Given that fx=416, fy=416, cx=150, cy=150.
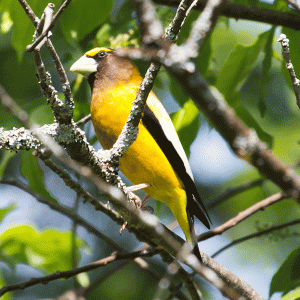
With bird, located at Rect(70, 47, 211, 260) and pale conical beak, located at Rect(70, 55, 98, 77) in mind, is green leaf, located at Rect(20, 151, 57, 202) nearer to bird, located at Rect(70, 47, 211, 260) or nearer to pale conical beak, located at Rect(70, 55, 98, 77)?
bird, located at Rect(70, 47, 211, 260)

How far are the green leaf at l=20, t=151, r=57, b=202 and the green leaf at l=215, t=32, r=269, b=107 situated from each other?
164 cm

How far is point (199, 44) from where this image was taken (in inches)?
41.7

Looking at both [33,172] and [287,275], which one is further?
[33,172]

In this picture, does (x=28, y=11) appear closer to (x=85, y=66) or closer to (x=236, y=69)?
(x=236, y=69)

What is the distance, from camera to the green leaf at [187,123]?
335 centimetres

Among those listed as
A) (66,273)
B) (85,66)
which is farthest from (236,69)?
(66,273)

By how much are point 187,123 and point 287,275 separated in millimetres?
1352

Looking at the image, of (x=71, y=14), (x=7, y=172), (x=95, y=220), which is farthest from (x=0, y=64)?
(x=71, y=14)

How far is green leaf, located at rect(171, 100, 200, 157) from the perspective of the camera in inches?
132

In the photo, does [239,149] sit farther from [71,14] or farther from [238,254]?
[238,254]

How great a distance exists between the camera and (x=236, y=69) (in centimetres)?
342

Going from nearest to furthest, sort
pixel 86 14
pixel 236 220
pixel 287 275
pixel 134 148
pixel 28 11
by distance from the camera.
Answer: pixel 28 11 < pixel 287 275 < pixel 86 14 < pixel 236 220 < pixel 134 148

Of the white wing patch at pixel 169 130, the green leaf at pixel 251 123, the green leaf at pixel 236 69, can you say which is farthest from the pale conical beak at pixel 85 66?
the green leaf at pixel 251 123

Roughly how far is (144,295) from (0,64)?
228 inches
